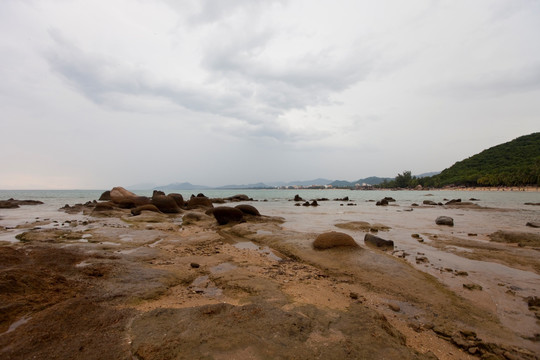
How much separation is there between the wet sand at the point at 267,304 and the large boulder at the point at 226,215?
22.5 feet

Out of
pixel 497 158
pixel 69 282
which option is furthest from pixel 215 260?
pixel 497 158

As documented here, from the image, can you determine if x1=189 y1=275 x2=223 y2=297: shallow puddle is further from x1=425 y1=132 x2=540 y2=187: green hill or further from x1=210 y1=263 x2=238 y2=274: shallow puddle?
x1=425 y1=132 x2=540 y2=187: green hill

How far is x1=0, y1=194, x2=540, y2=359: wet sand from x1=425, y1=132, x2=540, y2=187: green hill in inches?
3395

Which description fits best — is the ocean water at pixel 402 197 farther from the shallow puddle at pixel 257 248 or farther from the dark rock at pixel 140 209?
the shallow puddle at pixel 257 248

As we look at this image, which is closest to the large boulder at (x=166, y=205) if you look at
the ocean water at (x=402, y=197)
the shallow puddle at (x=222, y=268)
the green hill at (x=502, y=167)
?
the shallow puddle at (x=222, y=268)

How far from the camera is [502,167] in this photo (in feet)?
282

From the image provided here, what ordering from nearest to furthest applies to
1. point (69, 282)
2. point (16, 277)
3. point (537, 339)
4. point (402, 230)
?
1. point (537, 339)
2. point (16, 277)
3. point (69, 282)
4. point (402, 230)

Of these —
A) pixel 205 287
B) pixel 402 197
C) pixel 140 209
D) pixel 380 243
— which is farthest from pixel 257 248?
pixel 402 197

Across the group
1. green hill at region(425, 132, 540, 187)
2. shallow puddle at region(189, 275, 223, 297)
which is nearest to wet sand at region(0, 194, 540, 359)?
shallow puddle at region(189, 275, 223, 297)

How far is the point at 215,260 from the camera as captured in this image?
23.8 ft

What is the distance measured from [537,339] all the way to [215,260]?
6.54 meters

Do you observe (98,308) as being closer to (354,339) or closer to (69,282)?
(69,282)

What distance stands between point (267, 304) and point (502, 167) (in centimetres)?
11456

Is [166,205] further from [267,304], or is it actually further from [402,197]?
[402,197]
